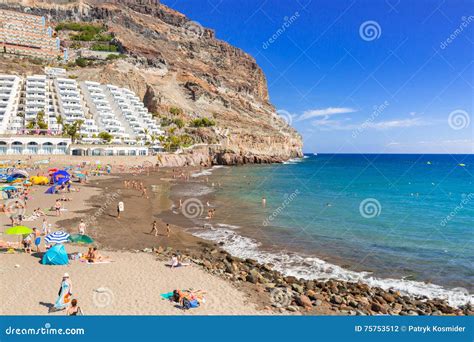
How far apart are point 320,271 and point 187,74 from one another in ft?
427

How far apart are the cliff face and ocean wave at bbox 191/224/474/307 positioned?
3012 inches

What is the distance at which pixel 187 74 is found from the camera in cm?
13675

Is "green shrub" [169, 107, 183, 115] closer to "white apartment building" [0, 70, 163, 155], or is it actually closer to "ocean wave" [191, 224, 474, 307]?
"white apartment building" [0, 70, 163, 155]

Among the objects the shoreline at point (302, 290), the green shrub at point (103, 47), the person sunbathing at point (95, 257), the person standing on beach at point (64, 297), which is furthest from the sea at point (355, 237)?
the green shrub at point (103, 47)

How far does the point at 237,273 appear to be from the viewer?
14.3m

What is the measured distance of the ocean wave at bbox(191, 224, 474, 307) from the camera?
1422 cm

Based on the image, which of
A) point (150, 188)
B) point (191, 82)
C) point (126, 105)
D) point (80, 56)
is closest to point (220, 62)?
point (191, 82)

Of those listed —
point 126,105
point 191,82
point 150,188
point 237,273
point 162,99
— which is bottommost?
point 237,273

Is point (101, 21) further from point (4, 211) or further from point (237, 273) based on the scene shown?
point (237, 273)

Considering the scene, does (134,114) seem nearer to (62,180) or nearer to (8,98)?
(8,98)

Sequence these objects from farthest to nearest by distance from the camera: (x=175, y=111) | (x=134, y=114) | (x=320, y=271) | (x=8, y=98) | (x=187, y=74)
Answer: (x=187, y=74) < (x=175, y=111) < (x=134, y=114) < (x=8, y=98) < (x=320, y=271)

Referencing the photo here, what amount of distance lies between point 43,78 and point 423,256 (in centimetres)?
9974

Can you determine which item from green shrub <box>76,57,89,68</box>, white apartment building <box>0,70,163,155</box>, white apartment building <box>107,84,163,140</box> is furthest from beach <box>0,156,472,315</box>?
green shrub <box>76,57,89,68</box>

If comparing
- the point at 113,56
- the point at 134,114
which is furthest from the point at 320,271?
the point at 113,56
